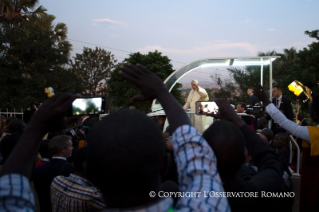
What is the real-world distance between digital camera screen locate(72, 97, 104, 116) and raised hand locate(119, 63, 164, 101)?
67cm

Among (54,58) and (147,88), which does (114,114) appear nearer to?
(147,88)

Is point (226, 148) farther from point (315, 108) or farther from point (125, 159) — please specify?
point (315, 108)

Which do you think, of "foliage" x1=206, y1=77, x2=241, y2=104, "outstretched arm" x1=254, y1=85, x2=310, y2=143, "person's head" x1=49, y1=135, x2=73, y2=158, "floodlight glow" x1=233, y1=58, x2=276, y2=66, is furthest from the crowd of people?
"foliage" x1=206, y1=77, x2=241, y2=104

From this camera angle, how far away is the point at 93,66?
1203 inches

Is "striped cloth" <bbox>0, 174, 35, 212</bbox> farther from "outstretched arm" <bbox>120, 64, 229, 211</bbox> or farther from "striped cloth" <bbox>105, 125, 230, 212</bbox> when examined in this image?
"outstretched arm" <bbox>120, 64, 229, 211</bbox>

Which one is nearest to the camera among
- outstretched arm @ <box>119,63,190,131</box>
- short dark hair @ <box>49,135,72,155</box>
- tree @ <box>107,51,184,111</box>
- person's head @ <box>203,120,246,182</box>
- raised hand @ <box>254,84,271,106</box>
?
outstretched arm @ <box>119,63,190,131</box>

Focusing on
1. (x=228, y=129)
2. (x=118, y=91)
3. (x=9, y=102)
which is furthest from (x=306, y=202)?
(x=118, y=91)

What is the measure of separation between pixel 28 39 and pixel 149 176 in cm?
2006

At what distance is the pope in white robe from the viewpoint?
8.00m

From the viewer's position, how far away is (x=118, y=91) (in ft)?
80.9

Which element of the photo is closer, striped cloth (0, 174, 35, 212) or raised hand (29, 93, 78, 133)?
striped cloth (0, 174, 35, 212)

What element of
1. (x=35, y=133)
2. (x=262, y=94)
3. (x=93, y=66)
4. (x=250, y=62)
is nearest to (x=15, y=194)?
(x=35, y=133)

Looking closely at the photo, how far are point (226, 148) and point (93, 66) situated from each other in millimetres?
30108

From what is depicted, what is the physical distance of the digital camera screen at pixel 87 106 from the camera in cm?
196
